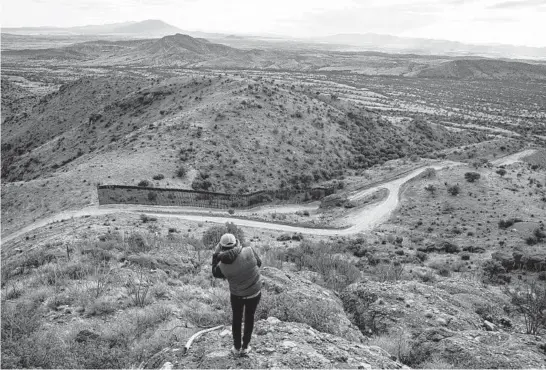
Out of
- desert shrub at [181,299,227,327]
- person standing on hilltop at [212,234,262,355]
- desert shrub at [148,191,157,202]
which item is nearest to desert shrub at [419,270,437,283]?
desert shrub at [181,299,227,327]

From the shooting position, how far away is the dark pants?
6.98 m

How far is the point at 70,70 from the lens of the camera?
18812 cm

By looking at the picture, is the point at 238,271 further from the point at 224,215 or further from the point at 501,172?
the point at 501,172

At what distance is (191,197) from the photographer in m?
36.3

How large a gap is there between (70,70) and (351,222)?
645 ft

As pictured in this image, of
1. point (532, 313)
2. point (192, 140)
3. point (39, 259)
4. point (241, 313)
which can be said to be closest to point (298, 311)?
point (241, 313)

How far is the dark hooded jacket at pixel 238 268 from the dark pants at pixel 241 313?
0.15 metres

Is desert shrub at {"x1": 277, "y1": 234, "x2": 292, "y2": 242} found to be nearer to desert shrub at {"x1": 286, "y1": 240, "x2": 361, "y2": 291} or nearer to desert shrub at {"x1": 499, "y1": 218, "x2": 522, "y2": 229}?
desert shrub at {"x1": 286, "y1": 240, "x2": 361, "y2": 291}

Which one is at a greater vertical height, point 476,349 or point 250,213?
point 476,349

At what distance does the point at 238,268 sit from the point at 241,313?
1.04 meters

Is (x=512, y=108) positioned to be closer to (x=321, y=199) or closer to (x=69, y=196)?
(x=321, y=199)

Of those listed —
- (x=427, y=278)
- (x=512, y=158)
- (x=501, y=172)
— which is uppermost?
(x=501, y=172)

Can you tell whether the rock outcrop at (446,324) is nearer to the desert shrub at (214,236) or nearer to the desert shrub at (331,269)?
the desert shrub at (331,269)

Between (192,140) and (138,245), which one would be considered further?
(192,140)
